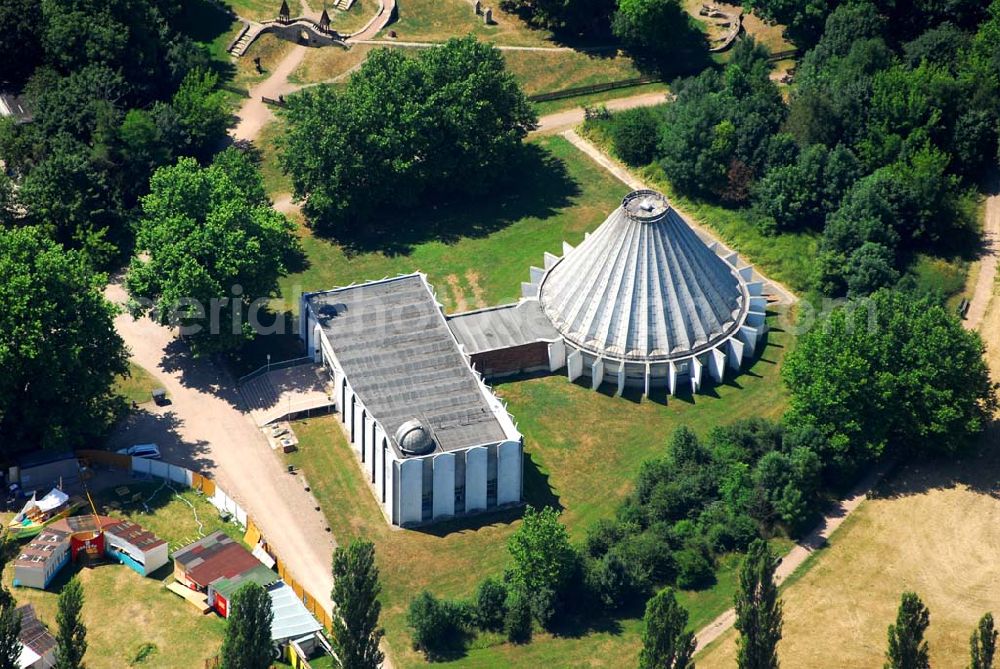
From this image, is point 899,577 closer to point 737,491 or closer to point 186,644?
point 737,491

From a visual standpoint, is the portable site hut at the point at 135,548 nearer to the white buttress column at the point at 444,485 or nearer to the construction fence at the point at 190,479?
the construction fence at the point at 190,479

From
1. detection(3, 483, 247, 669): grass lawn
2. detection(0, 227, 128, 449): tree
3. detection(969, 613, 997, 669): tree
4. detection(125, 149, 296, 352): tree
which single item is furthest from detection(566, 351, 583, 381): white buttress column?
detection(969, 613, 997, 669): tree

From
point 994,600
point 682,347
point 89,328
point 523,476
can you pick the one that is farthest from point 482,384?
point 994,600

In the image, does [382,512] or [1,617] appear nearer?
[1,617]

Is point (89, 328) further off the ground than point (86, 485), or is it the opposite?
point (89, 328)

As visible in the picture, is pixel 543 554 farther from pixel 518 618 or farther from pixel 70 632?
pixel 70 632

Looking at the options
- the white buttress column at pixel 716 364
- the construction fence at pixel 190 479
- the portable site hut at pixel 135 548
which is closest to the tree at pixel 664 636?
the construction fence at pixel 190 479

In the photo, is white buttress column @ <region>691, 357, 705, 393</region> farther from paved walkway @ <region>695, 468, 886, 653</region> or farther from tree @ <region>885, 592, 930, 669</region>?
tree @ <region>885, 592, 930, 669</region>
